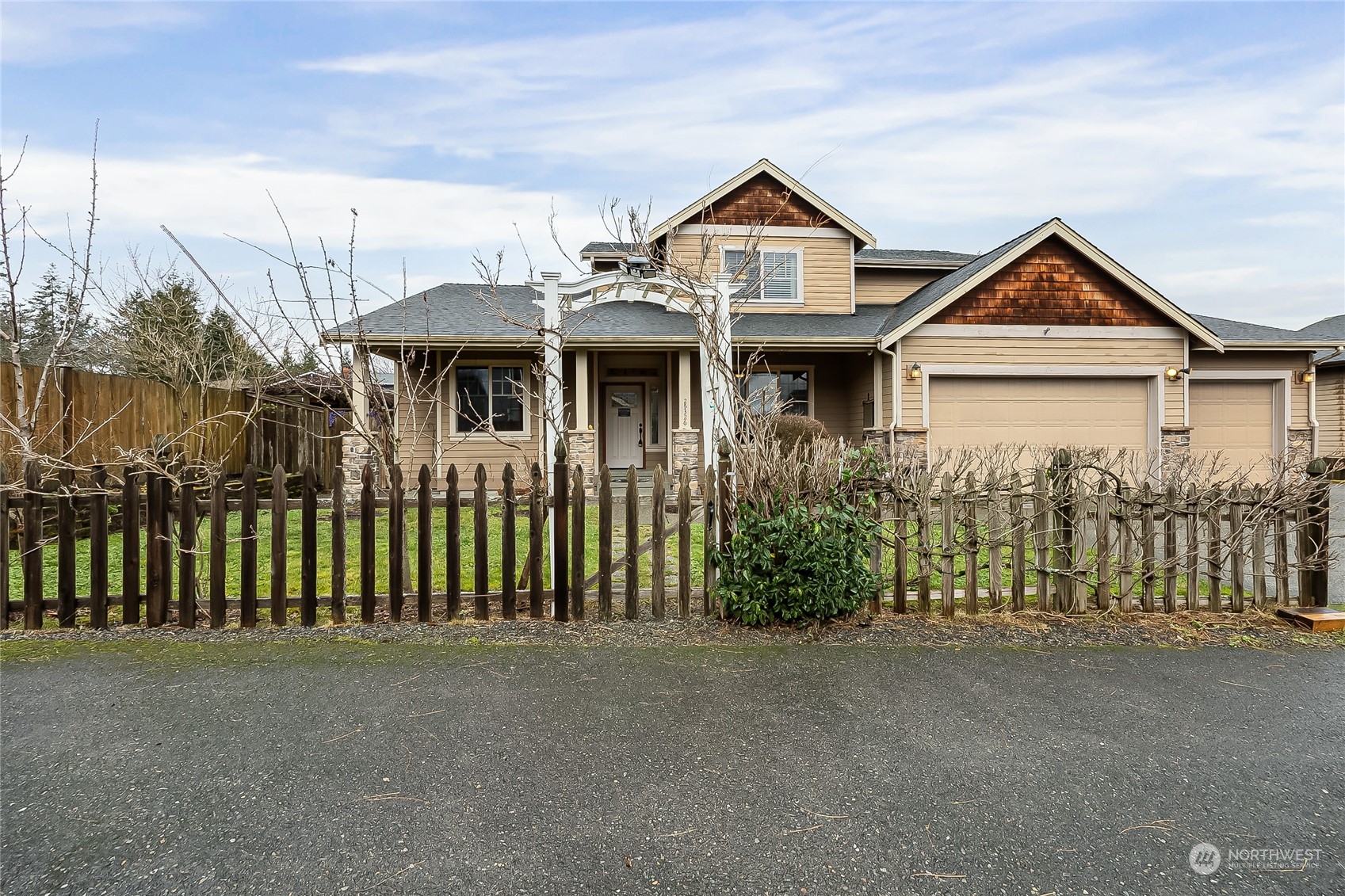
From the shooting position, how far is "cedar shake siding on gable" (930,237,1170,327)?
501 inches

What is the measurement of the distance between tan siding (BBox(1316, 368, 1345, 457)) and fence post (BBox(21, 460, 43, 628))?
22371 millimetres

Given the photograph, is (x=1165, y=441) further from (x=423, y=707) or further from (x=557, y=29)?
(x=423, y=707)

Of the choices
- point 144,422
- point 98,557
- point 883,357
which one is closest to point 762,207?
point 883,357

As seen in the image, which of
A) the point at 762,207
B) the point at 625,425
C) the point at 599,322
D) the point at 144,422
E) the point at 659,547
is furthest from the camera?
the point at 625,425

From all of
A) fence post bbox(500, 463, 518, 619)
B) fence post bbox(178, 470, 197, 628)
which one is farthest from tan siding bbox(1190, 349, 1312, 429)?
fence post bbox(178, 470, 197, 628)

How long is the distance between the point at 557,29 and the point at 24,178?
6.42m

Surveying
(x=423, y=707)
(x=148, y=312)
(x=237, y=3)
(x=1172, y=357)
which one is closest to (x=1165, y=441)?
(x=1172, y=357)

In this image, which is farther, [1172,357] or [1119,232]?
[1119,232]

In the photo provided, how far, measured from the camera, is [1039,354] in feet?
42.0

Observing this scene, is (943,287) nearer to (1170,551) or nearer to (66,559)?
(1170,551)

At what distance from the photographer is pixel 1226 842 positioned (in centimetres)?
213

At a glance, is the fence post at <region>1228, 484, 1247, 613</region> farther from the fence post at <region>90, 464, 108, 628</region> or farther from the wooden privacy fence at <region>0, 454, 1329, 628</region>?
the fence post at <region>90, 464, 108, 628</region>

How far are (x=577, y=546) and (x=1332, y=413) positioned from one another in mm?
20593

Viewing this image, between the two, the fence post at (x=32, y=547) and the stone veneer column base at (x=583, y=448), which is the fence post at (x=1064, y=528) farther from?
the stone veneer column base at (x=583, y=448)
